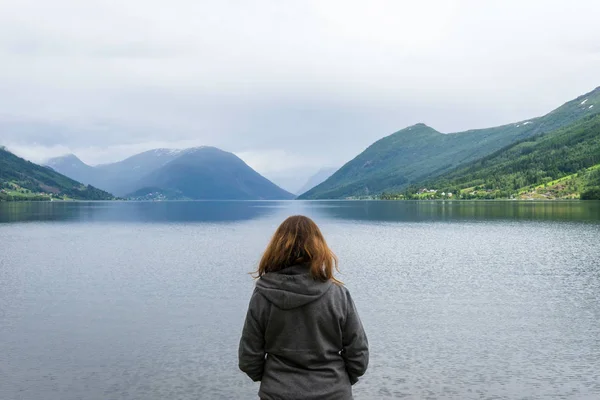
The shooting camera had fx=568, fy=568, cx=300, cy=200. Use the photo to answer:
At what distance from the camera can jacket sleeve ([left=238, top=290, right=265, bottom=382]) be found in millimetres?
9234

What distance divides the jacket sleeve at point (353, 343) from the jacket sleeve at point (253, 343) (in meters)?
1.38

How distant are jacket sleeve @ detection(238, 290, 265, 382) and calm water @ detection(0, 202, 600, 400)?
16.0m

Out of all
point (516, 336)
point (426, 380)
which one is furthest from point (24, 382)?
point (516, 336)

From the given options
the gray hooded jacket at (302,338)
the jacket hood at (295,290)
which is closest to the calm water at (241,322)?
the gray hooded jacket at (302,338)

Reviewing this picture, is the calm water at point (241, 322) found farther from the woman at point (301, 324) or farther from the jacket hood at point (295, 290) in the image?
the jacket hood at point (295, 290)

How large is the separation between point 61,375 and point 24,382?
158 cm

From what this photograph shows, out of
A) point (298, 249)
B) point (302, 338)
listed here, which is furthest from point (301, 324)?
point (298, 249)

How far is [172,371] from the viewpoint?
27391mm

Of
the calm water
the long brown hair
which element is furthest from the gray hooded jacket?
the calm water

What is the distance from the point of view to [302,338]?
Result: 30.4 ft

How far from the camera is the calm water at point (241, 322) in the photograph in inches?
1016

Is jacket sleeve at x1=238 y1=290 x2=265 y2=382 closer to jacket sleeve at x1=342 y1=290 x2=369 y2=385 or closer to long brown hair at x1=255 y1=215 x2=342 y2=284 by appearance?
long brown hair at x1=255 y1=215 x2=342 y2=284

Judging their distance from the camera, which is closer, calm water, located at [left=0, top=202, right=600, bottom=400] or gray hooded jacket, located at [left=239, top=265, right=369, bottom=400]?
gray hooded jacket, located at [left=239, top=265, right=369, bottom=400]

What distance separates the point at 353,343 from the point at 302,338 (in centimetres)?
84
